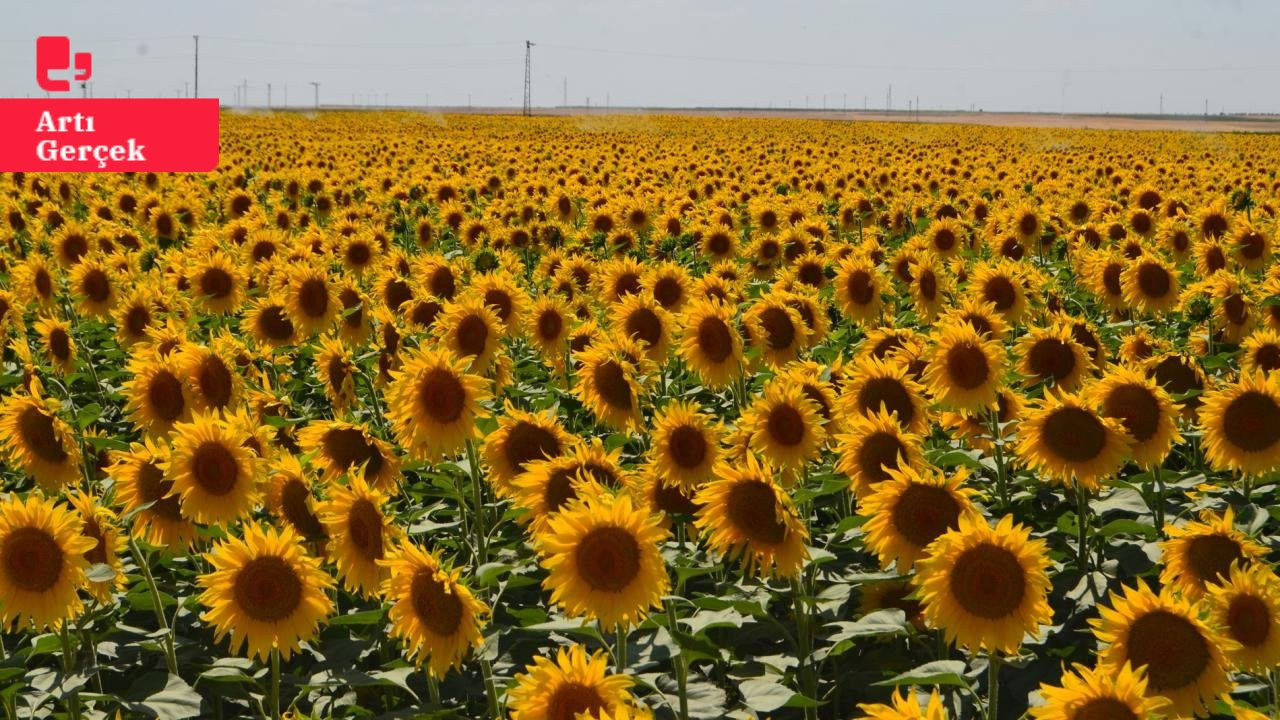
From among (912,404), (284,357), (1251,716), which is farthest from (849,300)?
(1251,716)

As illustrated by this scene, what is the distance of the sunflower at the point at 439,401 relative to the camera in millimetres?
4969

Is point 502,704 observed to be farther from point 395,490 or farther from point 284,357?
point 284,357

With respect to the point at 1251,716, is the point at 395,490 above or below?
below

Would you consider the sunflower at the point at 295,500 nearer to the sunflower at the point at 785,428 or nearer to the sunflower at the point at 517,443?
the sunflower at the point at 517,443

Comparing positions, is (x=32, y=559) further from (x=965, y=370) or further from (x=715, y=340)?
(x=965, y=370)

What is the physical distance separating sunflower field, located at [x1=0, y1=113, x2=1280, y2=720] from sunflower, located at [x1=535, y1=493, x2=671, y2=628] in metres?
0.01

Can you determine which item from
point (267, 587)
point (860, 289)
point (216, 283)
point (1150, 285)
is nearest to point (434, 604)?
point (267, 587)

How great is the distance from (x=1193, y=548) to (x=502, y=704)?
274 centimetres

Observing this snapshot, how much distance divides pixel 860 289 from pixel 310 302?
4339mm

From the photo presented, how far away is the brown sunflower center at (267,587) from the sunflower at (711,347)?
9.89 feet

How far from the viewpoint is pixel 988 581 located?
3.58 m

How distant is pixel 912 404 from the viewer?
532 centimetres

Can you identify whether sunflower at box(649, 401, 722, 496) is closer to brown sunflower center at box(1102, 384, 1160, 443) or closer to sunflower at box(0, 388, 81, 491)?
brown sunflower center at box(1102, 384, 1160, 443)

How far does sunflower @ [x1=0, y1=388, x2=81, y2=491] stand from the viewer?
17.7 feet
